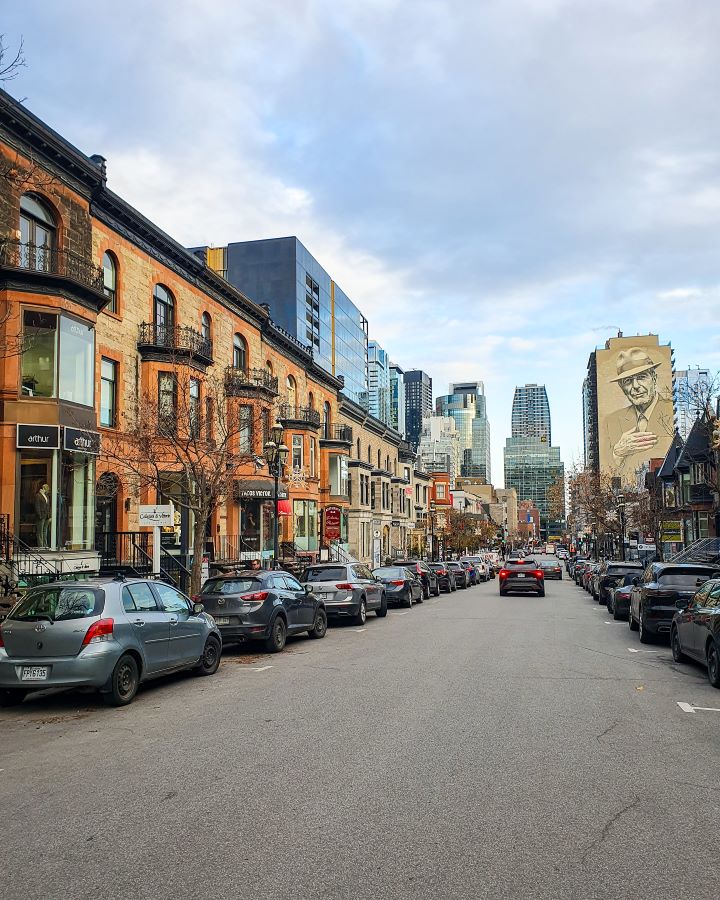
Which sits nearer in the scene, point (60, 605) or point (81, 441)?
point (60, 605)

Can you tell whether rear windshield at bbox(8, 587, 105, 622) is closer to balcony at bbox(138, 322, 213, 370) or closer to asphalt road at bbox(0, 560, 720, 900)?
asphalt road at bbox(0, 560, 720, 900)

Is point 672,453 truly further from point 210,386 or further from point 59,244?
point 59,244

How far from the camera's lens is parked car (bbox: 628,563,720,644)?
16.2 metres

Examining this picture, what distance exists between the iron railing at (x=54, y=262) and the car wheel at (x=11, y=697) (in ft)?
43.1

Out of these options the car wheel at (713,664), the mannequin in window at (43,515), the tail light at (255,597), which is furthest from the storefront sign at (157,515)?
the car wheel at (713,664)

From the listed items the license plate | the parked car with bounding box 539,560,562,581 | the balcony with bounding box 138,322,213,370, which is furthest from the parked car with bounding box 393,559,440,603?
the parked car with bounding box 539,560,562,581

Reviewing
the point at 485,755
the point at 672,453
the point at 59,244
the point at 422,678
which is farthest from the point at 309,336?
the point at 485,755

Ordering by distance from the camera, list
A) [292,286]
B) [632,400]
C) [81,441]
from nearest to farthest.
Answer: [81,441] → [292,286] → [632,400]

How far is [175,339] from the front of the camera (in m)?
29.5

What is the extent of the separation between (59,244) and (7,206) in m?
2.23

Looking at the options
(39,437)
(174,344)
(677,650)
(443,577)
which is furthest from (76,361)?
(443,577)

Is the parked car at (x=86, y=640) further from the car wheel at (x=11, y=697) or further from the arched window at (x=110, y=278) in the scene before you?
A: the arched window at (x=110, y=278)

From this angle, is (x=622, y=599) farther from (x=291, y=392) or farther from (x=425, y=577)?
(x=291, y=392)

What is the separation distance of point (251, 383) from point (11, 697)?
26370mm
